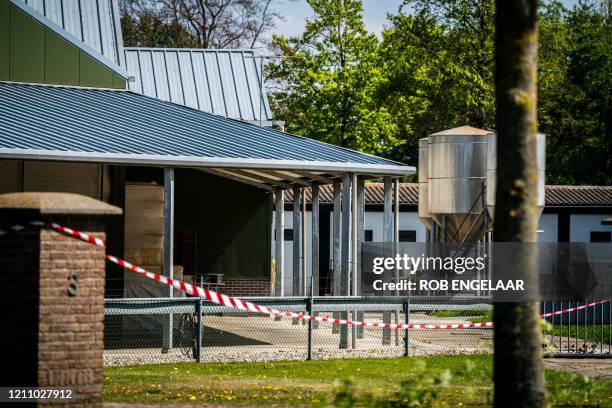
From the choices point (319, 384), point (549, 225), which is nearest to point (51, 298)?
point (319, 384)

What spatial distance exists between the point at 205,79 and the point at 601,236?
21697mm

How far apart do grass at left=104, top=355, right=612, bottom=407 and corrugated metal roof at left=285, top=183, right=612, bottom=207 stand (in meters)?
25.6

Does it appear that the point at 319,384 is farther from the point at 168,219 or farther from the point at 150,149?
the point at 150,149

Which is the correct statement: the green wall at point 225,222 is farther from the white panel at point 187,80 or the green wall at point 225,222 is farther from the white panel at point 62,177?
the white panel at point 62,177

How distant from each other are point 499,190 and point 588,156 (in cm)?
5514

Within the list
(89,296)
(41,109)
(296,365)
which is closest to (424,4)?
(41,109)

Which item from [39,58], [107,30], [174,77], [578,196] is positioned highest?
[107,30]

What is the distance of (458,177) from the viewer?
33062mm

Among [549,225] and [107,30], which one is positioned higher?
[107,30]

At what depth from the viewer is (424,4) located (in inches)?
2130

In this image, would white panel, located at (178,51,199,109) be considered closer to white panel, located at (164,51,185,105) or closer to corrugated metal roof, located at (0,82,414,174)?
white panel, located at (164,51,185,105)

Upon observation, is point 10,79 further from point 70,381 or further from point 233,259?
point 70,381

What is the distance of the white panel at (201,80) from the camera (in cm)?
3275

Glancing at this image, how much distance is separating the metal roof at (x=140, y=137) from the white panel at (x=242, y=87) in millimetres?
6622
